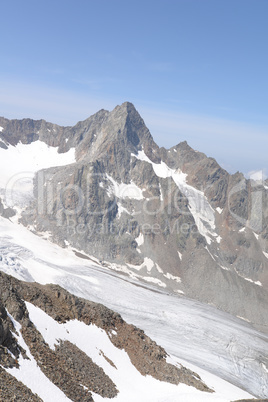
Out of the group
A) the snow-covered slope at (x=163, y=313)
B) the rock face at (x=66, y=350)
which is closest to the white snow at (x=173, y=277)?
the snow-covered slope at (x=163, y=313)

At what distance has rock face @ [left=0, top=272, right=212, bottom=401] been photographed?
27.3 m

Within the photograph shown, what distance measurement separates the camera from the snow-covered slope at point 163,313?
105 m

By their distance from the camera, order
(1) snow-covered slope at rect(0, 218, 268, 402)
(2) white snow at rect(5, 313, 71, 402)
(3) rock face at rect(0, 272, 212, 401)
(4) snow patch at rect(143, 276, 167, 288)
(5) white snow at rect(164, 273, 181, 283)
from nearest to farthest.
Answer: (2) white snow at rect(5, 313, 71, 402)
(3) rock face at rect(0, 272, 212, 401)
(1) snow-covered slope at rect(0, 218, 268, 402)
(4) snow patch at rect(143, 276, 167, 288)
(5) white snow at rect(164, 273, 181, 283)

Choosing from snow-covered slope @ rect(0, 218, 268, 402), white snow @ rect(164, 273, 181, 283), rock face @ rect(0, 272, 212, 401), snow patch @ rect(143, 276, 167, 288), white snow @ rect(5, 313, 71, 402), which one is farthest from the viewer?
white snow @ rect(164, 273, 181, 283)

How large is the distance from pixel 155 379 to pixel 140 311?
93121mm

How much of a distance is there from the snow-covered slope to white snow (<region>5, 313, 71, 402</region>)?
7416 centimetres

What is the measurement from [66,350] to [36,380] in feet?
32.9

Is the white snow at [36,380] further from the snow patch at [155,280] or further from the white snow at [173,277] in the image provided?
the white snow at [173,277]

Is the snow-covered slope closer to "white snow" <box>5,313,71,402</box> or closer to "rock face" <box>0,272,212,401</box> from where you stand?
"rock face" <box>0,272,212,401</box>

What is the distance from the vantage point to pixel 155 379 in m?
44.6

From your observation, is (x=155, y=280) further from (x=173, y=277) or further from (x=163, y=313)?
(x=163, y=313)

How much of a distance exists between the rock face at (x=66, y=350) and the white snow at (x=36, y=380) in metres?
0.42

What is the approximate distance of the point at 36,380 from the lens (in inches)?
1017

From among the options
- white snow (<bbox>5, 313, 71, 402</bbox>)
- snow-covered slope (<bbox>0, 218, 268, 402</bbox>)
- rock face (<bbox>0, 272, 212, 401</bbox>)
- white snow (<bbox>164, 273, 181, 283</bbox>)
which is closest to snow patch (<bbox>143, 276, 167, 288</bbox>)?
white snow (<bbox>164, 273, 181, 283</bbox>)
